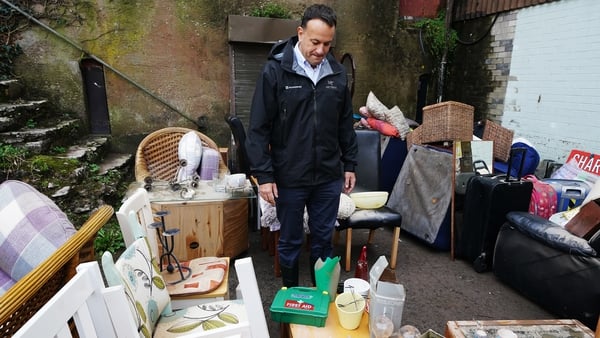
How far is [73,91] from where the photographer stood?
439 cm

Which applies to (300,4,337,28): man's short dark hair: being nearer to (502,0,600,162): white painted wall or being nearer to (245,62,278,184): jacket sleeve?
(245,62,278,184): jacket sleeve

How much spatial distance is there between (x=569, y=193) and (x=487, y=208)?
0.99m

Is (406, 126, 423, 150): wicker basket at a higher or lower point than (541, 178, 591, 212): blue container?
higher

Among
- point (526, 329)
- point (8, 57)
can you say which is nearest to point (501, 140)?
point (526, 329)

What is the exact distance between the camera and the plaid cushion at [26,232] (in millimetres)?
1388

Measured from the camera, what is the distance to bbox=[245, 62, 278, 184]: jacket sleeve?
6.55ft

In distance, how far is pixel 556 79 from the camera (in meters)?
4.11

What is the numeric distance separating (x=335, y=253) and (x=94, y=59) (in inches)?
155

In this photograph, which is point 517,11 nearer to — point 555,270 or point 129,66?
point 555,270

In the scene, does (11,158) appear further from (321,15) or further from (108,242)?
(321,15)

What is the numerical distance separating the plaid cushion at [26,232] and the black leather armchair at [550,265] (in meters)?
2.91

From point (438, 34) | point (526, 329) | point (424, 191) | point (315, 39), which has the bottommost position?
point (526, 329)

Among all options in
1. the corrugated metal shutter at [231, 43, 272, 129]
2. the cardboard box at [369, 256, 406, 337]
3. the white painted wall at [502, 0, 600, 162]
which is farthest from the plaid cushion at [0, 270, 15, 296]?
the white painted wall at [502, 0, 600, 162]

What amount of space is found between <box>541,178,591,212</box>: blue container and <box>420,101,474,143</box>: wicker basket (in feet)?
2.98
